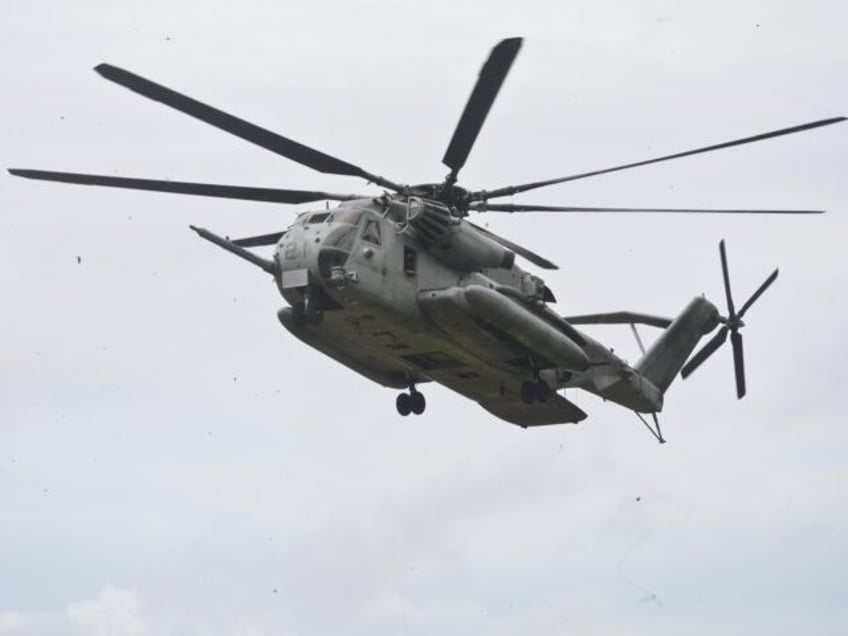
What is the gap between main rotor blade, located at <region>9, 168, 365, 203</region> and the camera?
95.7 feet

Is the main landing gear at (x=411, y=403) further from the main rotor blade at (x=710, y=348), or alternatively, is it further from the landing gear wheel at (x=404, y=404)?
the main rotor blade at (x=710, y=348)

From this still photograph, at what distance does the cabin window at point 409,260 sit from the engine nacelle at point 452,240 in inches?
13.8

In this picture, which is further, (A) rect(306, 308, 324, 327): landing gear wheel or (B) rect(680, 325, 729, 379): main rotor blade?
(B) rect(680, 325, 729, 379): main rotor blade

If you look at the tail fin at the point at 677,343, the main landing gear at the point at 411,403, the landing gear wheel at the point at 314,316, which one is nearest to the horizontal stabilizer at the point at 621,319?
the tail fin at the point at 677,343

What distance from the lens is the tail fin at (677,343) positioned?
3750 centimetres

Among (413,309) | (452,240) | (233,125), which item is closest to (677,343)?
(452,240)

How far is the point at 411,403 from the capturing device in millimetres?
34625

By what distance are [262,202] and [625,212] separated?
6.81 meters

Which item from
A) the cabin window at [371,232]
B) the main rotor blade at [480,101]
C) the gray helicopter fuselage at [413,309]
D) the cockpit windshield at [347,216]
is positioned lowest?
the gray helicopter fuselage at [413,309]

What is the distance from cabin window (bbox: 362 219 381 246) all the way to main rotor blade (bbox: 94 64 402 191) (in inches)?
31.6

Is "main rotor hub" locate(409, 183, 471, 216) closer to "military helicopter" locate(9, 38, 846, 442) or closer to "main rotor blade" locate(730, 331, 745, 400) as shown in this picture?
"military helicopter" locate(9, 38, 846, 442)

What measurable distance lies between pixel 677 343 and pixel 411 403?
6982 millimetres

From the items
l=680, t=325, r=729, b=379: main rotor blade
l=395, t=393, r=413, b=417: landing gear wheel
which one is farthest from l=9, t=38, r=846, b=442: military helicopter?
l=680, t=325, r=729, b=379: main rotor blade

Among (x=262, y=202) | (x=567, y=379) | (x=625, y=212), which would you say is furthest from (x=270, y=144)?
(x=567, y=379)
